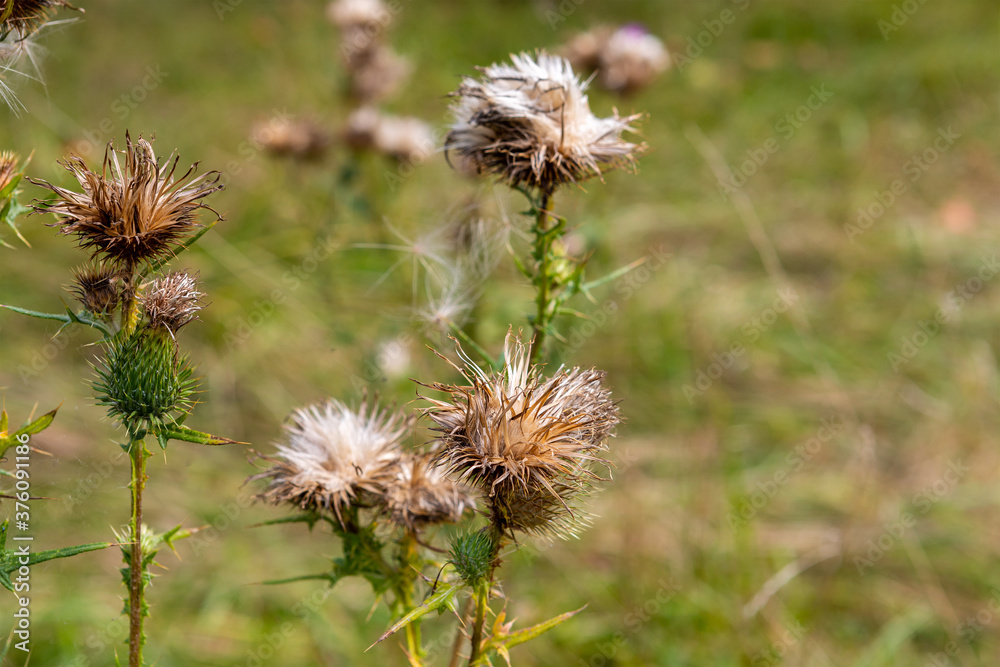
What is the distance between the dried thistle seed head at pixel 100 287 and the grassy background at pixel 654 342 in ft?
0.88

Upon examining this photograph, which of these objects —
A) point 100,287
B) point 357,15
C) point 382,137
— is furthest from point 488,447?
point 357,15

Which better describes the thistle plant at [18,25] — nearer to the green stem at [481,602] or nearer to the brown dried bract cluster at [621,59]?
the green stem at [481,602]

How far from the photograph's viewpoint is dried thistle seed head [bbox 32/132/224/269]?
1092 millimetres

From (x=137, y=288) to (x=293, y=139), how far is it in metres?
2.51

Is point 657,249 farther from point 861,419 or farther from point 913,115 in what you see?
point 913,115

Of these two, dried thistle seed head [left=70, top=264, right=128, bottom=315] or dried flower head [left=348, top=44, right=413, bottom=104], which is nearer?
dried thistle seed head [left=70, top=264, right=128, bottom=315]

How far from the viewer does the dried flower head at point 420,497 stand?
1.33 meters

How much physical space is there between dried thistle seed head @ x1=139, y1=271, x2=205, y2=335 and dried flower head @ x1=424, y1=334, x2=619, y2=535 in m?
0.40

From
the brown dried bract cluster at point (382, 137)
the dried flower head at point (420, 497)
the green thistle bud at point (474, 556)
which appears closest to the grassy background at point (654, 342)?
the brown dried bract cluster at point (382, 137)

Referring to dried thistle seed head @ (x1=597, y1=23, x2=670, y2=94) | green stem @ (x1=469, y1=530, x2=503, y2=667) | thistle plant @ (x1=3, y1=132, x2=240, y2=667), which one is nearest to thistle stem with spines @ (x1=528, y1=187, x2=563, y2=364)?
green stem @ (x1=469, y1=530, x2=503, y2=667)

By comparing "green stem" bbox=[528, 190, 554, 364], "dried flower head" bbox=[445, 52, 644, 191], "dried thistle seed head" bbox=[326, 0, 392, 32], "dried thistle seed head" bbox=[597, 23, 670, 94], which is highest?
"dried thistle seed head" bbox=[326, 0, 392, 32]

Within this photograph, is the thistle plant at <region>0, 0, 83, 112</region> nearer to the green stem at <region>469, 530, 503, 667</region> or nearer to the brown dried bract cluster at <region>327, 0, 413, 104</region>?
the green stem at <region>469, 530, 503, 667</region>

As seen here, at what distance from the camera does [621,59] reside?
315 cm

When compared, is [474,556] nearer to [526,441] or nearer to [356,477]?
[526,441]
